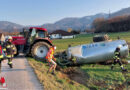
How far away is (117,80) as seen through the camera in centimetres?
616

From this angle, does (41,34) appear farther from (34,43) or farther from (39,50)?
(39,50)

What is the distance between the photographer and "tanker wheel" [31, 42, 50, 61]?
9123mm

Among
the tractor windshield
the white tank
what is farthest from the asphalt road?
the tractor windshield

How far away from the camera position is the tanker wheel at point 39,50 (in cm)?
912

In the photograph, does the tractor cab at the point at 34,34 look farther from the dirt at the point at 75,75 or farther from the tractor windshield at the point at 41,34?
the dirt at the point at 75,75

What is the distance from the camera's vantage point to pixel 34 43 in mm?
9375

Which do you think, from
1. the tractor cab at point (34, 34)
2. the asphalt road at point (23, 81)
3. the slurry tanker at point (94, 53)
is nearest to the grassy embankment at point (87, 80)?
the asphalt road at point (23, 81)

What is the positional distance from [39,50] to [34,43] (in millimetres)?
565

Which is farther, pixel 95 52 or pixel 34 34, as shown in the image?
pixel 34 34

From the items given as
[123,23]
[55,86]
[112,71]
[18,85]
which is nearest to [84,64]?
[112,71]

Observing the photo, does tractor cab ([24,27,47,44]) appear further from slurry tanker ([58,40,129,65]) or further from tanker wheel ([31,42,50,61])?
slurry tanker ([58,40,129,65])

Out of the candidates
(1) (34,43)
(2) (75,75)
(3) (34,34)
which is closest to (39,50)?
(1) (34,43)

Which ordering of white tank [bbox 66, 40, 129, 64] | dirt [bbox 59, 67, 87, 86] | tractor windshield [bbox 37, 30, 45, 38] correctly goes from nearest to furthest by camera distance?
dirt [bbox 59, 67, 87, 86]
white tank [bbox 66, 40, 129, 64]
tractor windshield [bbox 37, 30, 45, 38]

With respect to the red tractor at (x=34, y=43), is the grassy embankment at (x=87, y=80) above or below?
below
